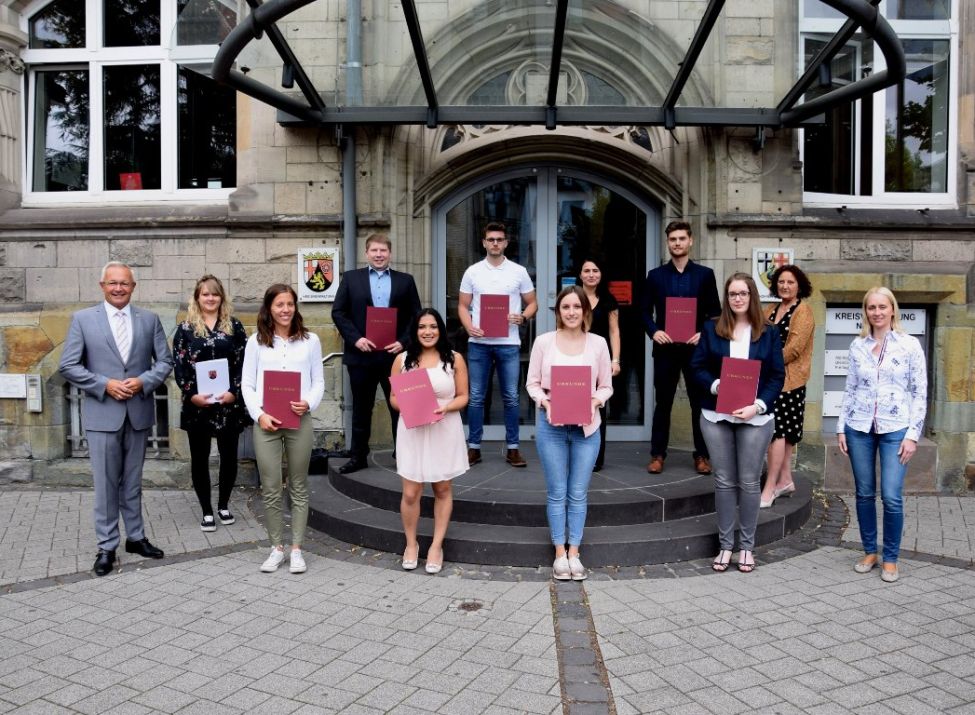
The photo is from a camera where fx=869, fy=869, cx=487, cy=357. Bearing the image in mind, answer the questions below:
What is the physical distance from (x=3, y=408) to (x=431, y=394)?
520 centimetres

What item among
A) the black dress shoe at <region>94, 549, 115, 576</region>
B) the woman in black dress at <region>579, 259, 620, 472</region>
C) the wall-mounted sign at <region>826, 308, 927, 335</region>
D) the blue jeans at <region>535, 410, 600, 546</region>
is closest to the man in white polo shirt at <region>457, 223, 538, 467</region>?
the woman in black dress at <region>579, 259, 620, 472</region>

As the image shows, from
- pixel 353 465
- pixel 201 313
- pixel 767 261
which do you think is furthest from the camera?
pixel 767 261

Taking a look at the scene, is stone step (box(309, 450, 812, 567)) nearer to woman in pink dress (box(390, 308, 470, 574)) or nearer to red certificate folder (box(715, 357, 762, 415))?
woman in pink dress (box(390, 308, 470, 574))

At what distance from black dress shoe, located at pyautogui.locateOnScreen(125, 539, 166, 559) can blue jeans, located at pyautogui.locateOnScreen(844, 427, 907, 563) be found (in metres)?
4.52

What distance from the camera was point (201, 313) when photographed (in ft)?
20.4

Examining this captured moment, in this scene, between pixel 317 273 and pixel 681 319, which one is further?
pixel 317 273

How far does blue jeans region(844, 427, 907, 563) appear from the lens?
17.4 feet

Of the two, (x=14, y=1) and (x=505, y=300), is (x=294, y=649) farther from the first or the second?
(x=14, y=1)

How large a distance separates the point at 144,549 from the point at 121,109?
4936mm

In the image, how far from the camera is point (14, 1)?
8.35 metres

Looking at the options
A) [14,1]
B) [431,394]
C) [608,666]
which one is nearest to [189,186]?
[14,1]

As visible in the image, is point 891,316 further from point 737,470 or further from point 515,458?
point 515,458

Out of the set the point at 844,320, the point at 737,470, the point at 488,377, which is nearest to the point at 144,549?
the point at 488,377

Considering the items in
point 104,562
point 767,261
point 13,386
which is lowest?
point 104,562
